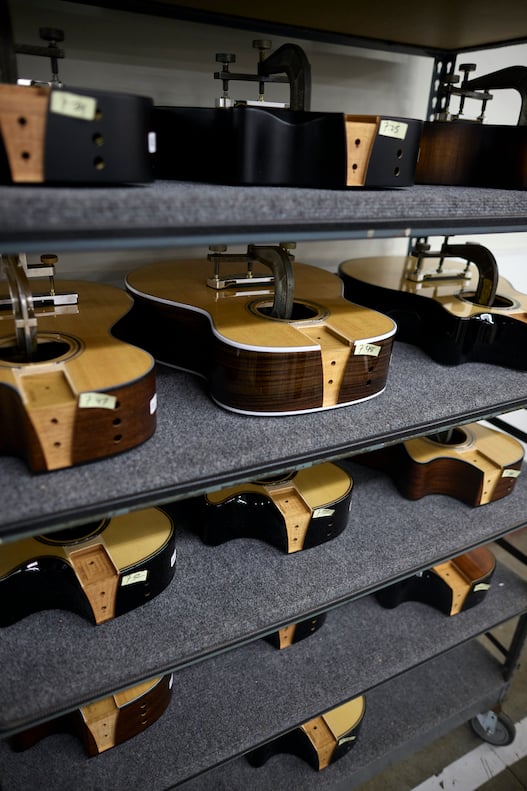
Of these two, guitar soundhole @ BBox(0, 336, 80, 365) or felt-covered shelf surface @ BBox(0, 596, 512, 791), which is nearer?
guitar soundhole @ BBox(0, 336, 80, 365)

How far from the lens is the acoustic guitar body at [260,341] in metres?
0.72

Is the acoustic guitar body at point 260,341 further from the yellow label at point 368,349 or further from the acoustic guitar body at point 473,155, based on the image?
the acoustic guitar body at point 473,155

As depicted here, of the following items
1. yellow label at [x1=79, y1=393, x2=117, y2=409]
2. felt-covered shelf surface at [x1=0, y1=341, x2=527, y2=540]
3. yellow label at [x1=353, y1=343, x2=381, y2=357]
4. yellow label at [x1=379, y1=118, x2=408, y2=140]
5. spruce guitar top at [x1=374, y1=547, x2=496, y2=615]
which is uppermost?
yellow label at [x1=379, y1=118, x2=408, y2=140]

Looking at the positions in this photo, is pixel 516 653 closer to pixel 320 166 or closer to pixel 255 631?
pixel 255 631

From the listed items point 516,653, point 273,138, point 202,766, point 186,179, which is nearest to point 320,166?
point 273,138

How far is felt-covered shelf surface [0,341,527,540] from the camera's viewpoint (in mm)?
588

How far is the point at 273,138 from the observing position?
0.62m

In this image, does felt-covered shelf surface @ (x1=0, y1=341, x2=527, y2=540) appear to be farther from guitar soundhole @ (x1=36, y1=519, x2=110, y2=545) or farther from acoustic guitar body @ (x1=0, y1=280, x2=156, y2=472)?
guitar soundhole @ (x1=36, y1=519, x2=110, y2=545)

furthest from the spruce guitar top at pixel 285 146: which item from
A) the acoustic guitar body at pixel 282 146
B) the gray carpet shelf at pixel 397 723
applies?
the gray carpet shelf at pixel 397 723

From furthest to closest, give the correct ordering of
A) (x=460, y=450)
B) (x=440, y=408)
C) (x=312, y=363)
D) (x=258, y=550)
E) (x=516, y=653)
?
(x=516, y=653) → (x=460, y=450) → (x=258, y=550) → (x=440, y=408) → (x=312, y=363)

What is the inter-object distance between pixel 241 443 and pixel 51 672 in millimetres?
392

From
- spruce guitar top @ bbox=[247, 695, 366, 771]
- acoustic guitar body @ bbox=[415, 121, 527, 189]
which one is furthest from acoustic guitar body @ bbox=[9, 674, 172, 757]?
acoustic guitar body @ bbox=[415, 121, 527, 189]

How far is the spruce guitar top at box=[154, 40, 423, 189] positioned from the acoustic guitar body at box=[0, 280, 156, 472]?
9.9 inches

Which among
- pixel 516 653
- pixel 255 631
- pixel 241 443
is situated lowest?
pixel 516 653
